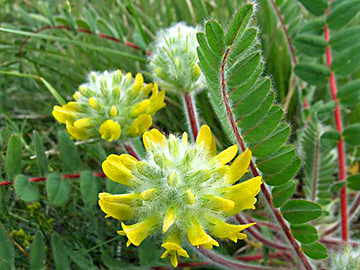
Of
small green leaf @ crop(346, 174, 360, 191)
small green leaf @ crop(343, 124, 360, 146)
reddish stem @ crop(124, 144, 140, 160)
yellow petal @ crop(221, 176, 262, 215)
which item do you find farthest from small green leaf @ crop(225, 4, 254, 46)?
small green leaf @ crop(346, 174, 360, 191)

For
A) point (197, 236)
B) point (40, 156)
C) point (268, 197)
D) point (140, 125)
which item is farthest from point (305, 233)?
point (40, 156)

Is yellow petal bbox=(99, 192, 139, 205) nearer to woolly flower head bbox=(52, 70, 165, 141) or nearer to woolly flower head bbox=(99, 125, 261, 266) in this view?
woolly flower head bbox=(99, 125, 261, 266)

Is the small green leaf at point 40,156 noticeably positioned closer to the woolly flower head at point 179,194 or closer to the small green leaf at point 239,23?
the woolly flower head at point 179,194

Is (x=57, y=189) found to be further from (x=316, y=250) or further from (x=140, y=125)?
(x=316, y=250)

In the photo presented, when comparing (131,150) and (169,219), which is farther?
(131,150)

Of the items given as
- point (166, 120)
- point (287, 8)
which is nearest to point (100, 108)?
point (166, 120)

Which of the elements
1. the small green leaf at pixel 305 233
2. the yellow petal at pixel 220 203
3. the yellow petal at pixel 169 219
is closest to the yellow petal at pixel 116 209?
the yellow petal at pixel 169 219
